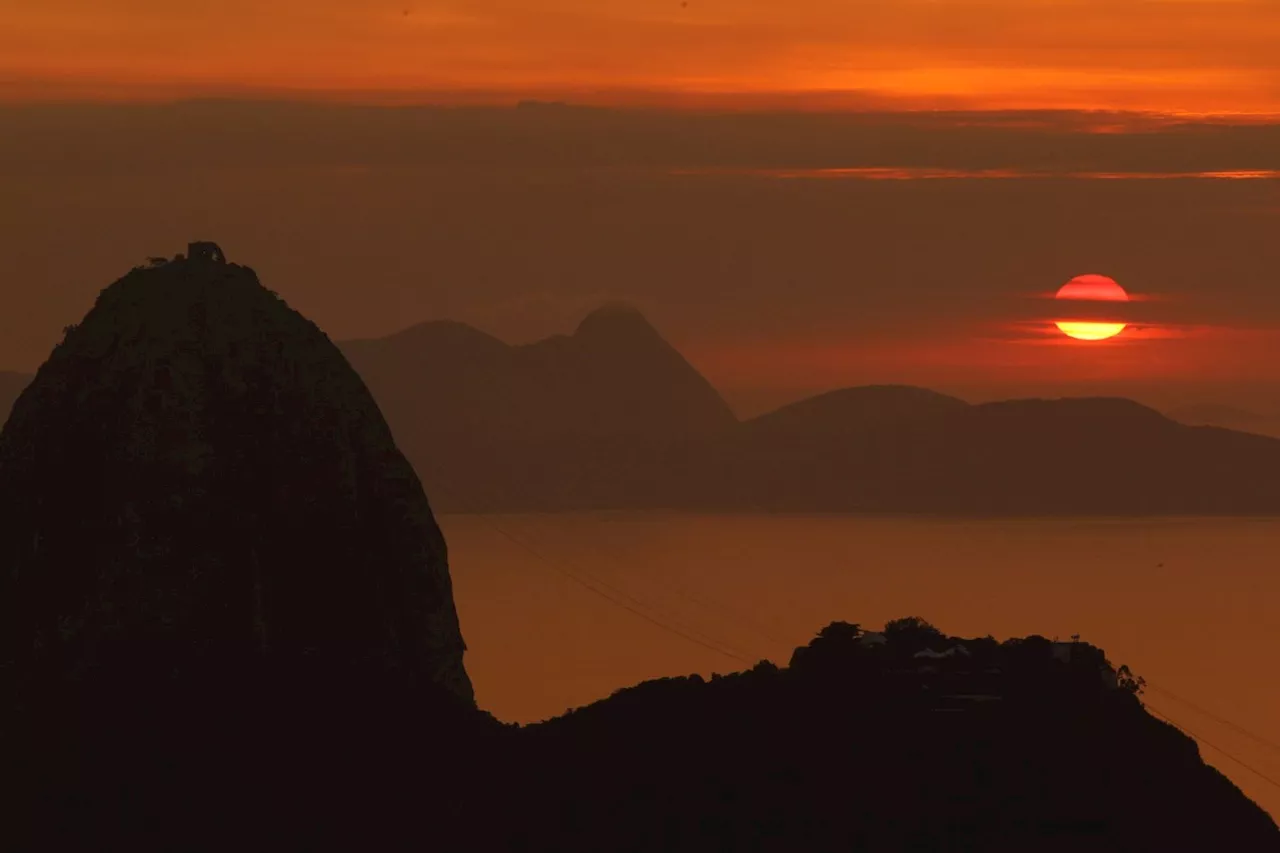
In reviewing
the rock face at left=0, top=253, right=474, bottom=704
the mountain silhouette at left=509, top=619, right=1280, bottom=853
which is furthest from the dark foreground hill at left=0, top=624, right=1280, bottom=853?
the rock face at left=0, top=253, right=474, bottom=704

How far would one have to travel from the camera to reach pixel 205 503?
43.0 m

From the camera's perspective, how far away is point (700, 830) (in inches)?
1166

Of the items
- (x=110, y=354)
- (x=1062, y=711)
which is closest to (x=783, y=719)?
(x=1062, y=711)

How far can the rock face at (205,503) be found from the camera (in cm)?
4212

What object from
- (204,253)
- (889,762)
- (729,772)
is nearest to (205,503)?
(204,253)

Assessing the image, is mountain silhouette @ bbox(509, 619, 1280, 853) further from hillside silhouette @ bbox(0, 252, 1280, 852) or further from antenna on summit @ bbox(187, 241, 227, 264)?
antenna on summit @ bbox(187, 241, 227, 264)

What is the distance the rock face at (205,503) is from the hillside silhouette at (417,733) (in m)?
0.08

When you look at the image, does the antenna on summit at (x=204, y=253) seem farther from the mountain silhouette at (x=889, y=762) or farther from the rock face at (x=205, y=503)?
the mountain silhouette at (x=889, y=762)

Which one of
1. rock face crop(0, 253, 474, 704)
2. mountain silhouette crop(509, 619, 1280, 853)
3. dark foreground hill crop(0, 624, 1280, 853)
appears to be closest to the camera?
mountain silhouette crop(509, 619, 1280, 853)

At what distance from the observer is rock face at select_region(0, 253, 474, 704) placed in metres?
42.1

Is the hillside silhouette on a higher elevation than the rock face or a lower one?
lower

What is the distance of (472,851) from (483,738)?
2407mm

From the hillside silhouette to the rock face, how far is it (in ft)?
0.25

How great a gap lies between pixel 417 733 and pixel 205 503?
11.7m
